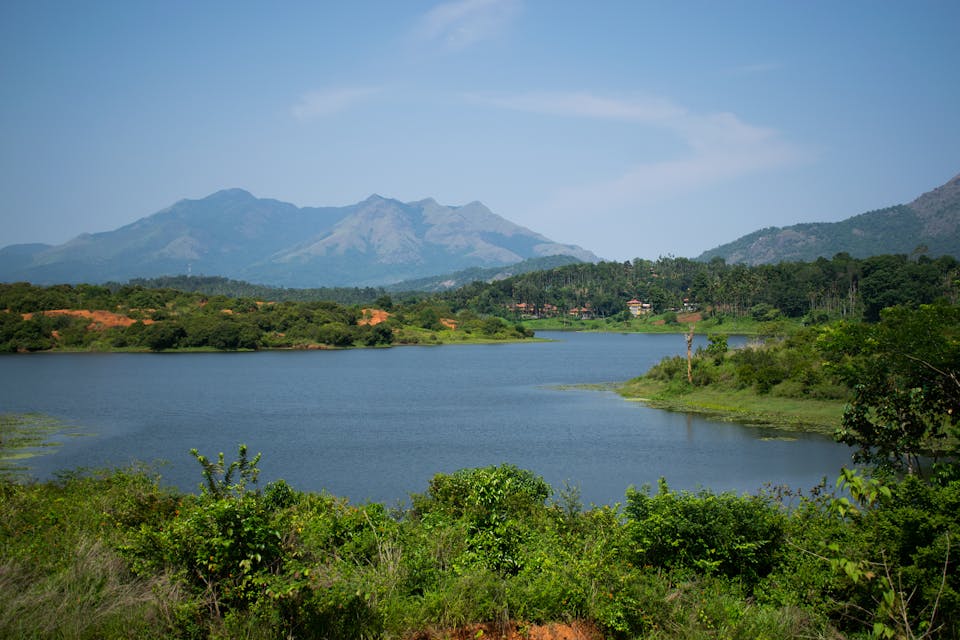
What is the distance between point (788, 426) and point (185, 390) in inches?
1697

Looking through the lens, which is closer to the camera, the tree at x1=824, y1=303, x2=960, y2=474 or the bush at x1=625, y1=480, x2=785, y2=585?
the bush at x1=625, y1=480, x2=785, y2=585

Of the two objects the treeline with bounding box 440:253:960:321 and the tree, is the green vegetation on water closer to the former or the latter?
the tree

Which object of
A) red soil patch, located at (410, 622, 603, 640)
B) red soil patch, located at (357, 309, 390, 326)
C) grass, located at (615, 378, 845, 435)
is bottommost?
grass, located at (615, 378, 845, 435)

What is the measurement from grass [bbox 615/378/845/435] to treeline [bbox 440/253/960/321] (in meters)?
27.2

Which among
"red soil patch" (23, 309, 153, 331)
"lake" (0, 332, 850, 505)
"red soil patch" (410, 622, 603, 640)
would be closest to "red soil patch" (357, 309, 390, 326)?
"red soil patch" (23, 309, 153, 331)

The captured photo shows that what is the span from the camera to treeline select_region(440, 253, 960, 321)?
102312mm

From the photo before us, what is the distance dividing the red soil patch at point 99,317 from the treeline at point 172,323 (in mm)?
123

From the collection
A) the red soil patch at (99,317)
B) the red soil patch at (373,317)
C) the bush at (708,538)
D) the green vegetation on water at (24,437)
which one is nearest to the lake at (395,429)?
the green vegetation on water at (24,437)

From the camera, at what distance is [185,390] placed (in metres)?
53.6

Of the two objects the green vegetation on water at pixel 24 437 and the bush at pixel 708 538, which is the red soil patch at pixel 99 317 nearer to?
the green vegetation on water at pixel 24 437

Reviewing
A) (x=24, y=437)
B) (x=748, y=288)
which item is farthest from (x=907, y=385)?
(x=748, y=288)

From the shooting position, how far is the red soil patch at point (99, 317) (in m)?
98.6

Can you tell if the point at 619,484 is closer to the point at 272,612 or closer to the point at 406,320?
the point at 272,612

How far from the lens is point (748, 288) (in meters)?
131
